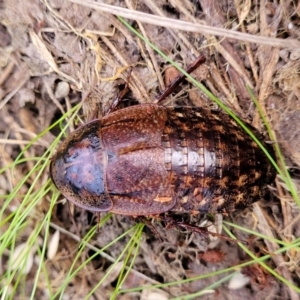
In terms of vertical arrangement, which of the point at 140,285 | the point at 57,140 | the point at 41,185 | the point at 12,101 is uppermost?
the point at 12,101

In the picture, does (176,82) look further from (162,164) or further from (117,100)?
(162,164)

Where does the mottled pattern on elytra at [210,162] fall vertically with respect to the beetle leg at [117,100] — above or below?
below

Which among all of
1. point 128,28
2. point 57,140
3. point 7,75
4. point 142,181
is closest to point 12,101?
point 7,75

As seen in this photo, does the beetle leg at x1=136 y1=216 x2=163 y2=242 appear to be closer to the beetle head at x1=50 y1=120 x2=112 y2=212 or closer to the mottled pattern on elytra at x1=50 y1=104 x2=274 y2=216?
the mottled pattern on elytra at x1=50 y1=104 x2=274 y2=216

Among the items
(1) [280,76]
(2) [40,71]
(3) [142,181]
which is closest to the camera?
(3) [142,181]

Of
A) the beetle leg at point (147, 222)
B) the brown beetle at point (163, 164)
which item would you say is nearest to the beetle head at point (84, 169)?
the brown beetle at point (163, 164)

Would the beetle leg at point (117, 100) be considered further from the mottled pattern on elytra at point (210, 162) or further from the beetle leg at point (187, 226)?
the beetle leg at point (187, 226)

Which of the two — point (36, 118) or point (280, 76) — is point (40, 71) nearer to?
point (36, 118)

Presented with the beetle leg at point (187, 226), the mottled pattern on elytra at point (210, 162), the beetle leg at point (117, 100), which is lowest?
the beetle leg at point (187, 226)

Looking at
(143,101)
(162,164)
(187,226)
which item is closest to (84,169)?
(162,164)
